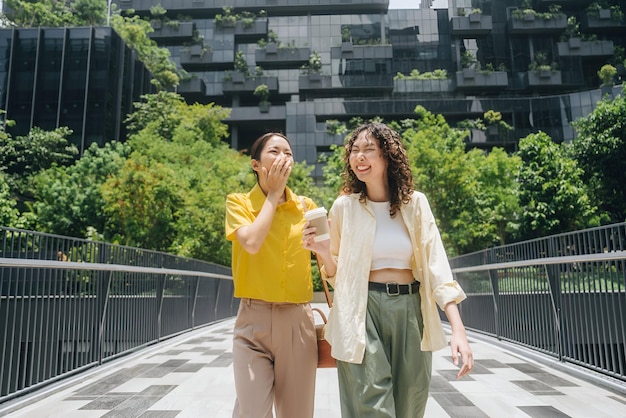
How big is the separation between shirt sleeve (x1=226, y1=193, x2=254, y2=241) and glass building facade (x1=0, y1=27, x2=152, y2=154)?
33304mm

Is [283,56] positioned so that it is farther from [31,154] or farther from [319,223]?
[319,223]

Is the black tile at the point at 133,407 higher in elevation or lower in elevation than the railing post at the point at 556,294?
lower

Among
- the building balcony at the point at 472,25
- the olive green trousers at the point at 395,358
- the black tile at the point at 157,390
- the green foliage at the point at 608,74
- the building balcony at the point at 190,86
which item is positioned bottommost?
the black tile at the point at 157,390

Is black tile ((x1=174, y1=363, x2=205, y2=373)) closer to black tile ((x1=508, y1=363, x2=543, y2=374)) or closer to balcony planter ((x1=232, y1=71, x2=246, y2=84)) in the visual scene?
black tile ((x1=508, y1=363, x2=543, y2=374))

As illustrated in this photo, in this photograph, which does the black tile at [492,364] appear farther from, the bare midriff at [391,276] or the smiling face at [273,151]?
the smiling face at [273,151]

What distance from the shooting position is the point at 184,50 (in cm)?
5231

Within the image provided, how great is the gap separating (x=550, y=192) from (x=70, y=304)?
23.1 metres

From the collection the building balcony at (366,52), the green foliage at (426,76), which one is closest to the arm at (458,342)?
the building balcony at (366,52)

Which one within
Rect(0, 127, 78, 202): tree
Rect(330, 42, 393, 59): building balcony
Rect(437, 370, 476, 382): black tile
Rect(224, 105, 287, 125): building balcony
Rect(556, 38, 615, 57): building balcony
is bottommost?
Rect(437, 370, 476, 382): black tile

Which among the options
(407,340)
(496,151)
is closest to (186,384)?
(407,340)

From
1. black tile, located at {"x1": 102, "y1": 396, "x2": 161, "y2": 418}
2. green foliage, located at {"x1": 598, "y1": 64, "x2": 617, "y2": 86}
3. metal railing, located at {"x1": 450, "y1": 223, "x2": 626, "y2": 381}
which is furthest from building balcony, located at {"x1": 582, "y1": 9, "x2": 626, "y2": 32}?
black tile, located at {"x1": 102, "y1": 396, "x2": 161, "y2": 418}

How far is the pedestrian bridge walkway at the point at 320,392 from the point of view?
387 centimetres

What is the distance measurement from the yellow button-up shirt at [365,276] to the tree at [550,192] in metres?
23.5

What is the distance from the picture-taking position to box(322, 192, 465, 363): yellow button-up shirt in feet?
6.43
